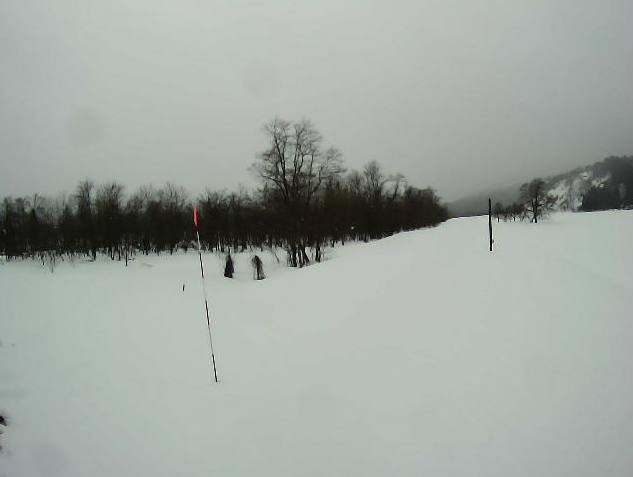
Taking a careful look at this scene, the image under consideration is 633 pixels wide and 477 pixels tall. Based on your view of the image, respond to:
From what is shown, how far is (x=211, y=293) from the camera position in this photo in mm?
15281

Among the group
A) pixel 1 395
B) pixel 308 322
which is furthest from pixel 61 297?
pixel 308 322

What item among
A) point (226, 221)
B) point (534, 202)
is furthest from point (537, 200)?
point (226, 221)

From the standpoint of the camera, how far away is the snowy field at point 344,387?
12.7 ft

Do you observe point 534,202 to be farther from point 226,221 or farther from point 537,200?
point 226,221

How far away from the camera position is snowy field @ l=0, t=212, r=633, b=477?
3.88 metres

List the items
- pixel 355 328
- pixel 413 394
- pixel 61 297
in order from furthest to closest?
pixel 61 297 → pixel 355 328 → pixel 413 394

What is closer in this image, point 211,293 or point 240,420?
point 240,420

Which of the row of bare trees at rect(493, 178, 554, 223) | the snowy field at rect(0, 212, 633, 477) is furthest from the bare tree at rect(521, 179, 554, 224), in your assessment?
the snowy field at rect(0, 212, 633, 477)

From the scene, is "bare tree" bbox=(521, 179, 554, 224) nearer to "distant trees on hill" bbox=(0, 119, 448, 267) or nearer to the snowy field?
"distant trees on hill" bbox=(0, 119, 448, 267)

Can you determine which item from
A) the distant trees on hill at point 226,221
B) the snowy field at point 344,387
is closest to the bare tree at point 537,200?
the distant trees on hill at point 226,221

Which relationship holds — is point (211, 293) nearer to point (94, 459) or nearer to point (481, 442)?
point (94, 459)

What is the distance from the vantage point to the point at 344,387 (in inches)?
215

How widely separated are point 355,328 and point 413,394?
299 centimetres

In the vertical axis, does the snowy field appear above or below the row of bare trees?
below
